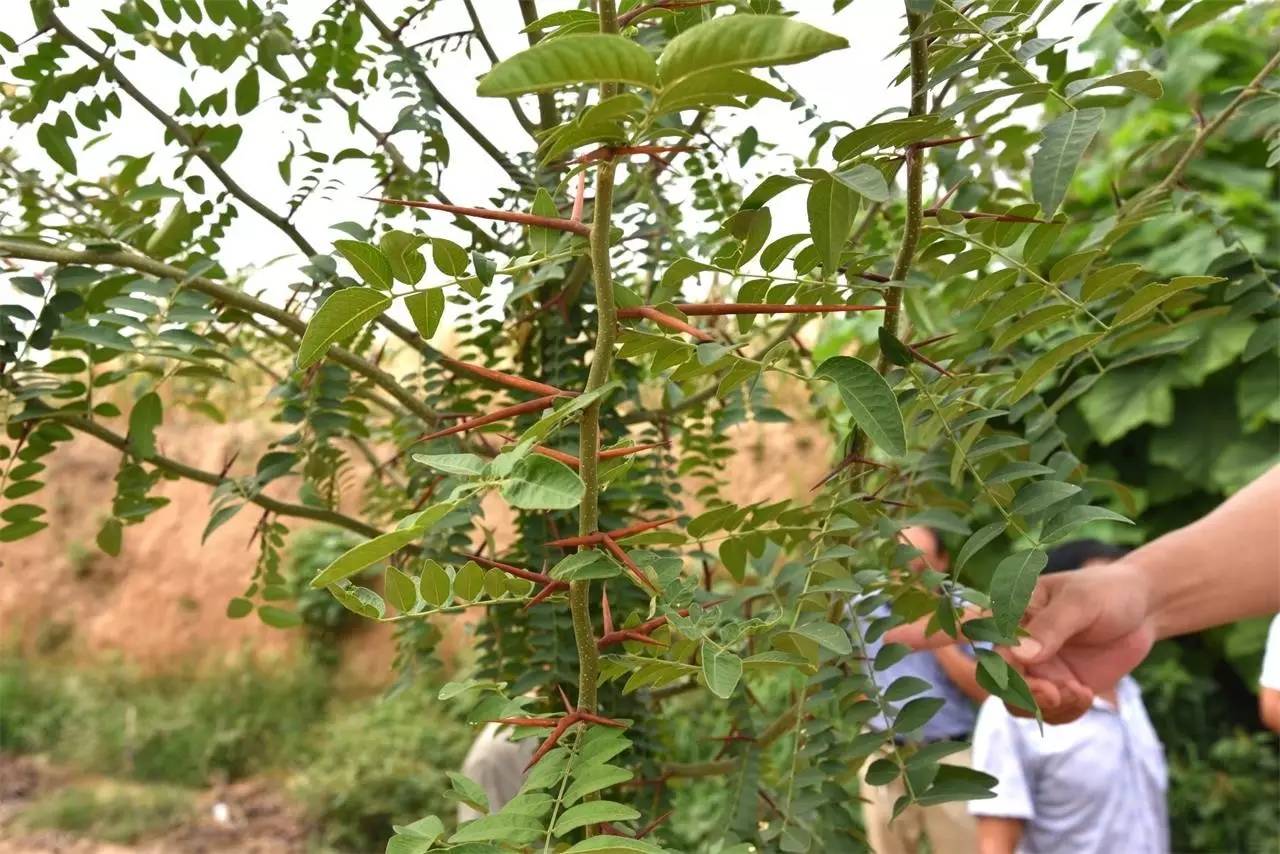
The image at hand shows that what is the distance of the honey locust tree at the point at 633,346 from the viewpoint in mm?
381

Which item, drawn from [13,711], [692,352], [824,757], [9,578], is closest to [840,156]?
[692,352]

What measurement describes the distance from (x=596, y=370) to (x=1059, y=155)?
7.2 inches

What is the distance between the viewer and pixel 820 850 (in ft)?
2.00

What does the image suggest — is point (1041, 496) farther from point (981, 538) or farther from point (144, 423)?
point (144, 423)

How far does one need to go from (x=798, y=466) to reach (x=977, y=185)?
4166 millimetres

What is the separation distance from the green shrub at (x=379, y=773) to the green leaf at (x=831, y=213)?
3427mm

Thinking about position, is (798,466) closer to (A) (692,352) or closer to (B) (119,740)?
(B) (119,740)

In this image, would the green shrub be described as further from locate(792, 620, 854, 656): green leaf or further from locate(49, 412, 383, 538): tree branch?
locate(792, 620, 854, 656): green leaf

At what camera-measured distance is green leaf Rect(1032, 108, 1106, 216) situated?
1.30ft

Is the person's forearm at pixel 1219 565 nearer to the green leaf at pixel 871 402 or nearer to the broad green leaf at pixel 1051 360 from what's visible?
the broad green leaf at pixel 1051 360

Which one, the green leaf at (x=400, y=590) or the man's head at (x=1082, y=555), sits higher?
the man's head at (x=1082, y=555)

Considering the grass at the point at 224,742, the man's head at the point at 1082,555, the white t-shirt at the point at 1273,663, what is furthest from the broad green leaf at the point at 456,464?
the grass at the point at 224,742

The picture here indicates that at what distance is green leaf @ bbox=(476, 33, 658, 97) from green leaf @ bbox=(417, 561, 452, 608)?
0.19 metres

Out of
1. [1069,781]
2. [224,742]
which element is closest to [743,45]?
[1069,781]
